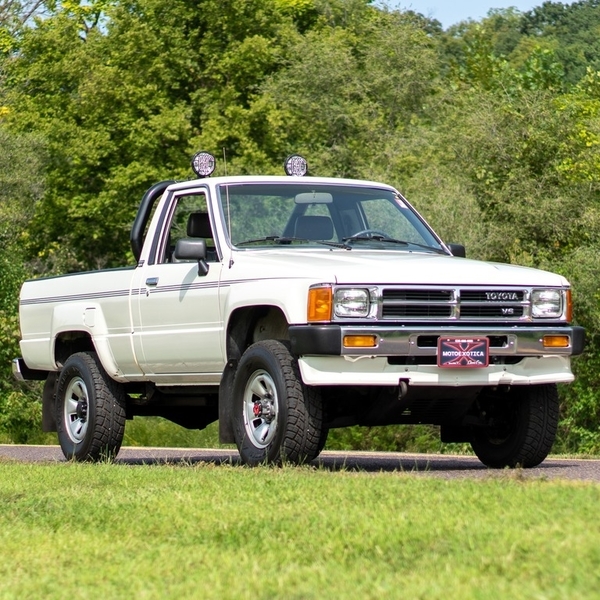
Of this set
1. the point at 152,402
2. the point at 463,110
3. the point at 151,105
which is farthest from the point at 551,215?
the point at 152,402

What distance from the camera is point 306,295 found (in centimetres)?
986

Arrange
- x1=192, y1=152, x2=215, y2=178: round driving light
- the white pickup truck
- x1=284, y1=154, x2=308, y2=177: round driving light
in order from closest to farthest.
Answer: the white pickup truck → x1=192, y1=152, x2=215, y2=178: round driving light → x1=284, y1=154, x2=308, y2=177: round driving light

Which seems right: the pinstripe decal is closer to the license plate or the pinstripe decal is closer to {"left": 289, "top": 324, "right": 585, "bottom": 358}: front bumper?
{"left": 289, "top": 324, "right": 585, "bottom": 358}: front bumper

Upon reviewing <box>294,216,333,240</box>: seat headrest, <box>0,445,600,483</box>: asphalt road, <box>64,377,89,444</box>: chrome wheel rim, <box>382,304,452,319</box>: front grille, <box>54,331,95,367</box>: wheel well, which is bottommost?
<box>0,445,600,483</box>: asphalt road

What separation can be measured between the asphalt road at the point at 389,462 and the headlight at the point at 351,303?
3.36 ft

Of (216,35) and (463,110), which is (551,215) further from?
(216,35)

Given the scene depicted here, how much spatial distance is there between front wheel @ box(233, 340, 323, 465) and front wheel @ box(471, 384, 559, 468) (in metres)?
1.70

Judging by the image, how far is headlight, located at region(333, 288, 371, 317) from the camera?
981cm

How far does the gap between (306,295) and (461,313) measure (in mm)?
1100

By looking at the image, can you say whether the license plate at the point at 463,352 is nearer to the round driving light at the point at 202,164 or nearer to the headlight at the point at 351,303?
the headlight at the point at 351,303

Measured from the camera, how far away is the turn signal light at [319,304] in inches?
386

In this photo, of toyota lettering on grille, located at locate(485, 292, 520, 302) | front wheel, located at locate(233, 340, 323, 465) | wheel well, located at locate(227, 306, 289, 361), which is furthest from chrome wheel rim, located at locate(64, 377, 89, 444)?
toyota lettering on grille, located at locate(485, 292, 520, 302)

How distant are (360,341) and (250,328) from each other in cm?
132

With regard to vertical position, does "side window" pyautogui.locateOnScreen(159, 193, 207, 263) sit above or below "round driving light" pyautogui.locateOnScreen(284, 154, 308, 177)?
below
